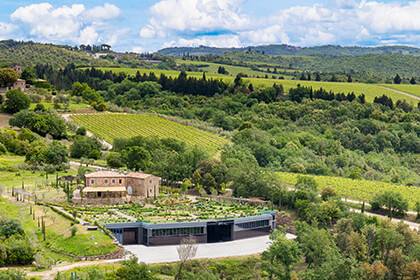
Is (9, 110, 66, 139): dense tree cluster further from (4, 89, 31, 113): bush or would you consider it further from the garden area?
the garden area

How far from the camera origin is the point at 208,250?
1863 inches

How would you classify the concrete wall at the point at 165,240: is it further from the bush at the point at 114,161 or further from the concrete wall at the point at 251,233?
the bush at the point at 114,161

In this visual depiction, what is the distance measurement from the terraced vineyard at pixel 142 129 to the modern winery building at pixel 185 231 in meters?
32.2

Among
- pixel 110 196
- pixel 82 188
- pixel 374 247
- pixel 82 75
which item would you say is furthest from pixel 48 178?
pixel 82 75

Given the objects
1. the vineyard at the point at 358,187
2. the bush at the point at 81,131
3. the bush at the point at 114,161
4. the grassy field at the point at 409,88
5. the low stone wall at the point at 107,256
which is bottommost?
the low stone wall at the point at 107,256

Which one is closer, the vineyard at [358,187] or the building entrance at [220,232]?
the building entrance at [220,232]

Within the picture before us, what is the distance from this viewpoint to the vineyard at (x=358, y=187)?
64.7 metres

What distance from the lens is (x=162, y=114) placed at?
116m

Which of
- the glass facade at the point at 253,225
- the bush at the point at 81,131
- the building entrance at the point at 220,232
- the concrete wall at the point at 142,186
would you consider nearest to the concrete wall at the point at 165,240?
the building entrance at the point at 220,232

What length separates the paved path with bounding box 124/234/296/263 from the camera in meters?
43.7

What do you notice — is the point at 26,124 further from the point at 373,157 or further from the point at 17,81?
the point at 373,157

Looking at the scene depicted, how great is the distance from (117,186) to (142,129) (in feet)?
129

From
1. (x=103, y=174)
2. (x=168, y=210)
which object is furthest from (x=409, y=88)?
(x=103, y=174)

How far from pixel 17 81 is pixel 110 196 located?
204 feet
